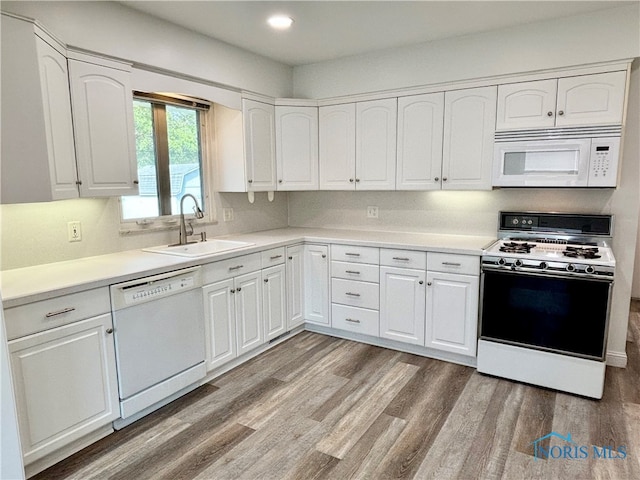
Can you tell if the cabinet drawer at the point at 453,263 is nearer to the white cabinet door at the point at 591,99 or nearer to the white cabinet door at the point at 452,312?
the white cabinet door at the point at 452,312

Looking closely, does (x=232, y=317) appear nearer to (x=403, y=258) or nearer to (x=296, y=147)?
(x=403, y=258)

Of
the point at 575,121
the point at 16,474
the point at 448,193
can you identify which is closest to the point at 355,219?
the point at 448,193

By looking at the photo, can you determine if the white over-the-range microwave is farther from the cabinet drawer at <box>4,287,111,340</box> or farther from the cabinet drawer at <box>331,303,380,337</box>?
the cabinet drawer at <box>4,287,111,340</box>

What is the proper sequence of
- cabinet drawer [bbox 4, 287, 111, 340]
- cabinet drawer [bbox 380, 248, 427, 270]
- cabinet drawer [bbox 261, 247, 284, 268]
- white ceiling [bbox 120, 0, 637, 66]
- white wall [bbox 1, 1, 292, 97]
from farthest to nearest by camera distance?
cabinet drawer [bbox 261, 247, 284, 268], cabinet drawer [bbox 380, 248, 427, 270], white ceiling [bbox 120, 0, 637, 66], white wall [bbox 1, 1, 292, 97], cabinet drawer [bbox 4, 287, 111, 340]

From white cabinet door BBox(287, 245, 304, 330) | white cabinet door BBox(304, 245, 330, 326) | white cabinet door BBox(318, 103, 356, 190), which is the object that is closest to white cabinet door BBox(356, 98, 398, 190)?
white cabinet door BBox(318, 103, 356, 190)

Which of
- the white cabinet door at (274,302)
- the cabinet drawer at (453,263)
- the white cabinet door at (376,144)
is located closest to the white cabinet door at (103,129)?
the white cabinet door at (274,302)

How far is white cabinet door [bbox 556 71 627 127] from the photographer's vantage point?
261 centimetres

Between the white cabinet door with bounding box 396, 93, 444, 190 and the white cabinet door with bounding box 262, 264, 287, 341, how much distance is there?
1.30 metres

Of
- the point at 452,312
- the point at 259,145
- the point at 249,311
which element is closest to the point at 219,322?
the point at 249,311

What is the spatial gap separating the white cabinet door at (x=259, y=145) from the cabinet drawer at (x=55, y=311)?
1.67 metres

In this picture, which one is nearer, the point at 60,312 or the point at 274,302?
the point at 60,312

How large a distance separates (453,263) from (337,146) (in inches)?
59.7

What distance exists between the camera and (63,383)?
197cm

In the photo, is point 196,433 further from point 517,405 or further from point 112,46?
point 112,46
